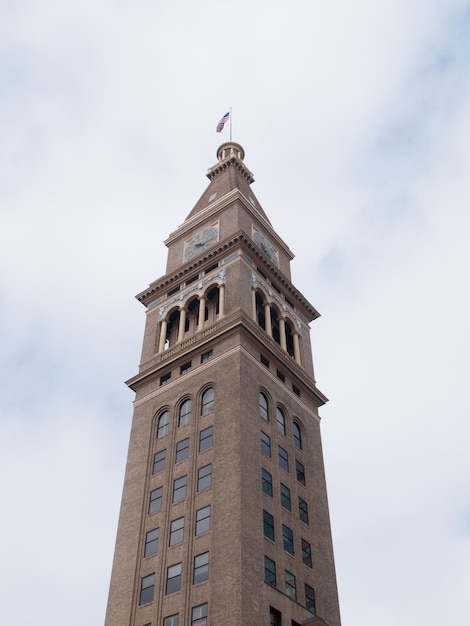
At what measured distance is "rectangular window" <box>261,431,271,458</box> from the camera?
6053 centimetres

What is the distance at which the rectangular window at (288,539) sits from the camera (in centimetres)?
5606

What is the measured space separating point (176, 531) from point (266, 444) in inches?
395

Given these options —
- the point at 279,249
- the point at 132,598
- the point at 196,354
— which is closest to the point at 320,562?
the point at 132,598

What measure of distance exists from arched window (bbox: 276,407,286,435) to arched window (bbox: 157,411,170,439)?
9.40 metres

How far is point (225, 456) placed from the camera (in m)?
57.5

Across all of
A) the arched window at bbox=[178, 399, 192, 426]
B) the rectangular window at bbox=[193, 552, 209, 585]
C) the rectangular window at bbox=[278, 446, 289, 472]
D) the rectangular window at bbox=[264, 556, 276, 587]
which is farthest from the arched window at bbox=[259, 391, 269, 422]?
the rectangular window at bbox=[193, 552, 209, 585]

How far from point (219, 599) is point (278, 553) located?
6858mm

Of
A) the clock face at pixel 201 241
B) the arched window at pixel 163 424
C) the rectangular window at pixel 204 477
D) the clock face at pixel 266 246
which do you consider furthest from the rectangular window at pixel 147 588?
the clock face at pixel 266 246

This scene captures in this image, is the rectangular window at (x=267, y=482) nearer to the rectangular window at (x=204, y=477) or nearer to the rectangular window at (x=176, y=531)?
the rectangular window at (x=204, y=477)

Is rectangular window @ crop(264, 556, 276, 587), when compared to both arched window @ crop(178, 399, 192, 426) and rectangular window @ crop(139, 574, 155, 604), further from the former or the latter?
arched window @ crop(178, 399, 192, 426)

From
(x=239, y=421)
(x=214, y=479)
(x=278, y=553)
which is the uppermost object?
(x=239, y=421)

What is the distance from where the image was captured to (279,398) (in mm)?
66812

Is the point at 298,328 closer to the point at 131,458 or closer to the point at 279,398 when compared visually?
the point at 279,398

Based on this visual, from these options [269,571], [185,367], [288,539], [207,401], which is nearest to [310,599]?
[288,539]
